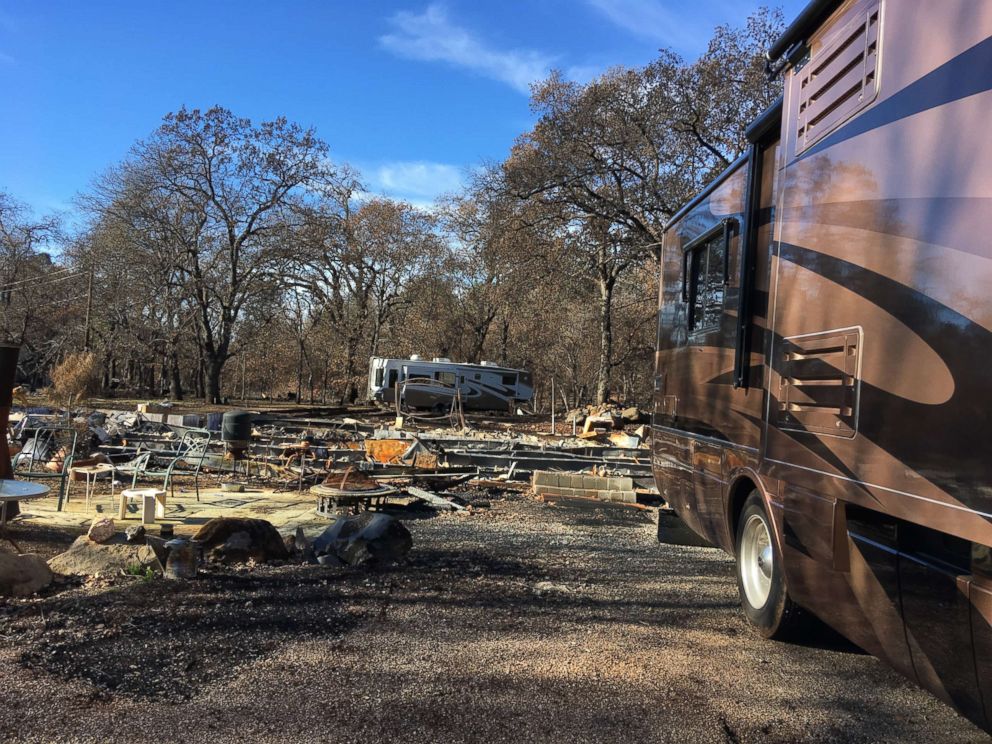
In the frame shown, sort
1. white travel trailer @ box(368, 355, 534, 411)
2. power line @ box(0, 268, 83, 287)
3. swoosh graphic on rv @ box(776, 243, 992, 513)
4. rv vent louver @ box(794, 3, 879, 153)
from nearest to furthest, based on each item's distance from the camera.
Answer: swoosh graphic on rv @ box(776, 243, 992, 513), rv vent louver @ box(794, 3, 879, 153), white travel trailer @ box(368, 355, 534, 411), power line @ box(0, 268, 83, 287)

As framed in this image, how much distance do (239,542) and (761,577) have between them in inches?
154

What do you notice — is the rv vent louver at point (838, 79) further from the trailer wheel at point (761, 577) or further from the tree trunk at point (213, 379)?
the tree trunk at point (213, 379)

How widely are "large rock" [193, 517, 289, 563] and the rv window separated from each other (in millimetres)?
3777

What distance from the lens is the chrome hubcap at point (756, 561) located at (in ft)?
13.8

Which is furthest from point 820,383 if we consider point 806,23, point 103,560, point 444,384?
point 444,384

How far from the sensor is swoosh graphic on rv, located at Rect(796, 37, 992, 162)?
7.55 feet

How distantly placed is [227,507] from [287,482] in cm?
212

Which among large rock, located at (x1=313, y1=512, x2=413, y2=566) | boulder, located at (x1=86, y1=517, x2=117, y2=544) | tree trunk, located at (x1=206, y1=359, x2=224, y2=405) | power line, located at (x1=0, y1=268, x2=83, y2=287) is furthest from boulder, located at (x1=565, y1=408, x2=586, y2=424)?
power line, located at (x1=0, y1=268, x2=83, y2=287)

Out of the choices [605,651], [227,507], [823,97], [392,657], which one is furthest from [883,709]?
[227,507]

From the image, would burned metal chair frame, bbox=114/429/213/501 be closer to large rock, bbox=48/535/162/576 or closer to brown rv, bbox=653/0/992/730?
large rock, bbox=48/535/162/576

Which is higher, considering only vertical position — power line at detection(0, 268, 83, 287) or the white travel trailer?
power line at detection(0, 268, 83, 287)

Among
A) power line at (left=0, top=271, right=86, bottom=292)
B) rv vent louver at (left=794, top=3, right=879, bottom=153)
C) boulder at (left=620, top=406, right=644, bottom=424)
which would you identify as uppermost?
power line at (left=0, top=271, right=86, bottom=292)

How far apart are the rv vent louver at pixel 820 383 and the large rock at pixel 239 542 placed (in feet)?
13.5

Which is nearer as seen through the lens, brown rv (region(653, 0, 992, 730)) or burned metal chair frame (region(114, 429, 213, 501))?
brown rv (region(653, 0, 992, 730))
